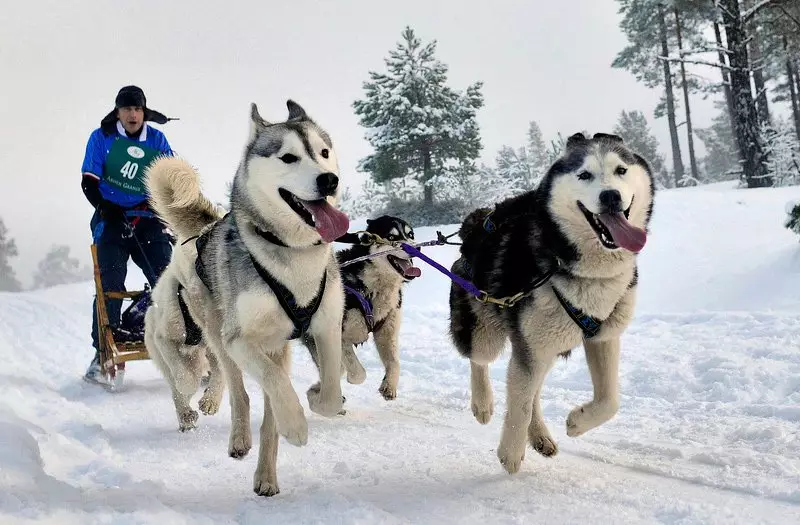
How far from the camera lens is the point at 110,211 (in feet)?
17.7

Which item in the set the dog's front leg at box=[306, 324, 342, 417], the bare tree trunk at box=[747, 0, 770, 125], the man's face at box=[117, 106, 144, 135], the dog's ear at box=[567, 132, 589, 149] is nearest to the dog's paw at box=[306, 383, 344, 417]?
the dog's front leg at box=[306, 324, 342, 417]

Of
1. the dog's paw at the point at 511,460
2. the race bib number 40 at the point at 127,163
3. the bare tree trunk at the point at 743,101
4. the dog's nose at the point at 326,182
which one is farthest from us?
the bare tree trunk at the point at 743,101

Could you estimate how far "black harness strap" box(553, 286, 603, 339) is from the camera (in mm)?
2885

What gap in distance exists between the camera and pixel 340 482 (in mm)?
2928

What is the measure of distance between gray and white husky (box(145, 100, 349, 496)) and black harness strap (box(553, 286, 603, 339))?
0.98 metres

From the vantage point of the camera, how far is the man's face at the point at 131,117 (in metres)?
5.08

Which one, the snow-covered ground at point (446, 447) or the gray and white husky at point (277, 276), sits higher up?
the gray and white husky at point (277, 276)

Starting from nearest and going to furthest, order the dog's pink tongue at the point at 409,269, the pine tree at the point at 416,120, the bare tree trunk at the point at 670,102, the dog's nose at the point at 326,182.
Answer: the dog's nose at the point at 326,182
the dog's pink tongue at the point at 409,269
the pine tree at the point at 416,120
the bare tree trunk at the point at 670,102

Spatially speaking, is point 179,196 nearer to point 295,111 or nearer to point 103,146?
point 295,111

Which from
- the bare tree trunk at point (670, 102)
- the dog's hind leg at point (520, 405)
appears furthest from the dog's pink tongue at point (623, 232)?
the bare tree trunk at point (670, 102)

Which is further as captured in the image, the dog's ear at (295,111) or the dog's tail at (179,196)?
the dog's tail at (179,196)

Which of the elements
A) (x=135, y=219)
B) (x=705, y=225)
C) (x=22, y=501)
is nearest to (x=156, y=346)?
(x=135, y=219)

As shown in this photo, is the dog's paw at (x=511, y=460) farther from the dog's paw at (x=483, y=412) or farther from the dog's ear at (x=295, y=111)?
the dog's ear at (x=295, y=111)

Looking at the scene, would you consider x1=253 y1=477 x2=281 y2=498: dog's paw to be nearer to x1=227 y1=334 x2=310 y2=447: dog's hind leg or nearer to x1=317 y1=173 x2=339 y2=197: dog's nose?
x1=227 y1=334 x2=310 y2=447: dog's hind leg
